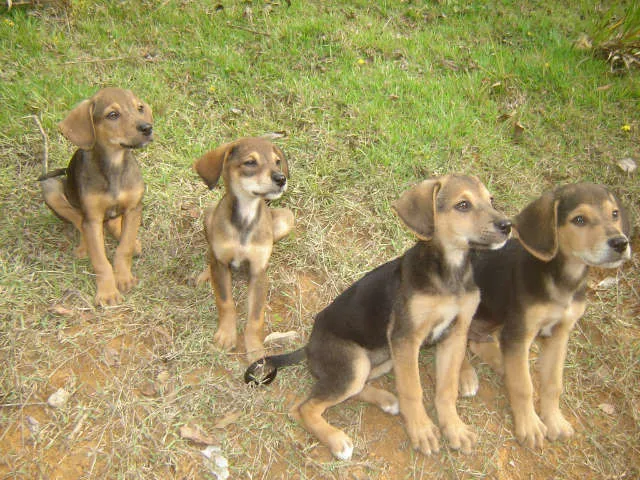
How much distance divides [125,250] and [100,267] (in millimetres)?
278

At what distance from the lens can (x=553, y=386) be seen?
414 cm

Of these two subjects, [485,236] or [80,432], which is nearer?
[485,236]

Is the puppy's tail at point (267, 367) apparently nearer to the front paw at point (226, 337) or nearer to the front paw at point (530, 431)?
the front paw at point (226, 337)

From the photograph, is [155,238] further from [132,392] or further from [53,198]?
[132,392]

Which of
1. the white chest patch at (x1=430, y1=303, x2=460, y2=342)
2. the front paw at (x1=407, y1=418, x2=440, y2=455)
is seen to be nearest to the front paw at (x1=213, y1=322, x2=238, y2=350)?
the front paw at (x1=407, y1=418, x2=440, y2=455)

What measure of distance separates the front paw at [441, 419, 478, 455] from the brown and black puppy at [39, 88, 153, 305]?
124 inches

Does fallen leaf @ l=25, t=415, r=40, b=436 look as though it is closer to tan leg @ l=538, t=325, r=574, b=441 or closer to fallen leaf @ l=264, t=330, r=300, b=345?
fallen leaf @ l=264, t=330, r=300, b=345

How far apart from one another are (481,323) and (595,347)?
1.31 meters

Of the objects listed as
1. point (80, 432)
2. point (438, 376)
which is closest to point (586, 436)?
point (438, 376)

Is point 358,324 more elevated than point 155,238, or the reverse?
point 358,324

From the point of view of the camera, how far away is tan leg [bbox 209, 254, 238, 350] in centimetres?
457

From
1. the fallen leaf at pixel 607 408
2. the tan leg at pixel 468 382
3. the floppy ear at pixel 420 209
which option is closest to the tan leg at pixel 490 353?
the tan leg at pixel 468 382

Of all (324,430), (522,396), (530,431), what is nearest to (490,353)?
(522,396)

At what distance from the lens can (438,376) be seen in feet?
13.5
